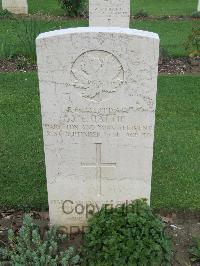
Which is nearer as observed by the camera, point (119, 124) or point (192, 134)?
point (119, 124)

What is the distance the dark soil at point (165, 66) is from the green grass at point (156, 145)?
42 cm

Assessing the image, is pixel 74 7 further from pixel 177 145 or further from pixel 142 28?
pixel 177 145

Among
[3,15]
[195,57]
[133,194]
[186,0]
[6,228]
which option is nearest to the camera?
[133,194]

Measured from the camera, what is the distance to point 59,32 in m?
3.70

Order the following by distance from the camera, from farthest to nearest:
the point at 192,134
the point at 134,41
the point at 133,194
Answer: the point at 192,134
the point at 133,194
the point at 134,41

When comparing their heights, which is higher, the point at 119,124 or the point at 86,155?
the point at 119,124

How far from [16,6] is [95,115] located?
10.2 metres

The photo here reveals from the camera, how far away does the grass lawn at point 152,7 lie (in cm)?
1394

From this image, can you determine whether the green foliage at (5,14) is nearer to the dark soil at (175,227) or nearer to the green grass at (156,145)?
the green grass at (156,145)

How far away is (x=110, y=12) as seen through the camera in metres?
9.11

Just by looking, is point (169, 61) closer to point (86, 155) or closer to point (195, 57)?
point (195, 57)

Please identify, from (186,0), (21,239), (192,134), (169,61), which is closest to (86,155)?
(21,239)

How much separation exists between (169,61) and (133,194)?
5650mm

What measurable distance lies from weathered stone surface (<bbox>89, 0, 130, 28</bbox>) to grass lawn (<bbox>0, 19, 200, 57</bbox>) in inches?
49.8
